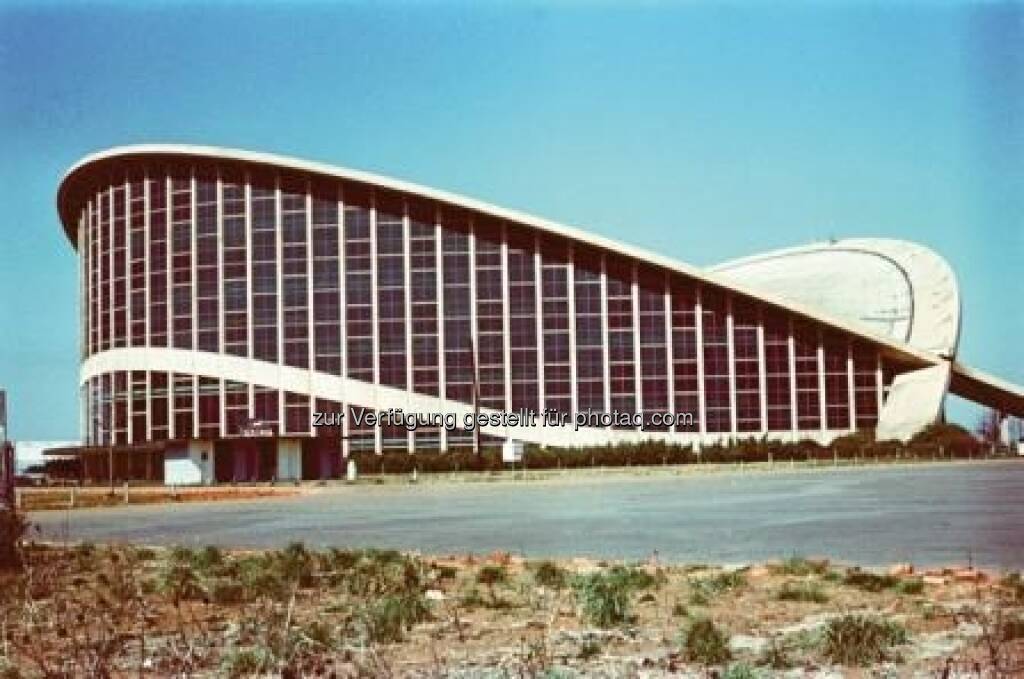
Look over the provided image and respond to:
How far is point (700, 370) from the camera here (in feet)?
251

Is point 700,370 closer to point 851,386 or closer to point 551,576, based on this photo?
point 851,386

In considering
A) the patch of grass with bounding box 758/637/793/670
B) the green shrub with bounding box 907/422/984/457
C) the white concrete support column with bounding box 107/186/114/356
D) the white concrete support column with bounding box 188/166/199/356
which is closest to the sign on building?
the white concrete support column with bounding box 188/166/199/356

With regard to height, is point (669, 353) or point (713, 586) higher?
point (669, 353)

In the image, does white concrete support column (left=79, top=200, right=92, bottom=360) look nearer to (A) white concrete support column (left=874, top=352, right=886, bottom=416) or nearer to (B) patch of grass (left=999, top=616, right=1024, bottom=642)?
(A) white concrete support column (left=874, top=352, right=886, bottom=416)

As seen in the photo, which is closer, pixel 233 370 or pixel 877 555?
pixel 877 555

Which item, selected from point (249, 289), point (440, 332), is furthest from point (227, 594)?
point (249, 289)

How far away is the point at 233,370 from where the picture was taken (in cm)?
7738

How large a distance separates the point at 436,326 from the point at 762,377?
22.3 m

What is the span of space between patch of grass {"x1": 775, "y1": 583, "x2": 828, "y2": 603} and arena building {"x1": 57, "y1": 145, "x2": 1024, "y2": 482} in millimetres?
61803

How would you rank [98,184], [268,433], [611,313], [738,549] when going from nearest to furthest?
1. [738,549]
2. [268,433]
3. [611,313]
4. [98,184]

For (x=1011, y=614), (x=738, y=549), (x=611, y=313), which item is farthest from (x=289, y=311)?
(x=1011, y=614)

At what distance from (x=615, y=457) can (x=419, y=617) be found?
59.3 metres

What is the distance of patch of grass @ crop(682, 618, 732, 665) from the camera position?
752cm

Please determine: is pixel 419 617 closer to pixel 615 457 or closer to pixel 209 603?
pixel 209 603
